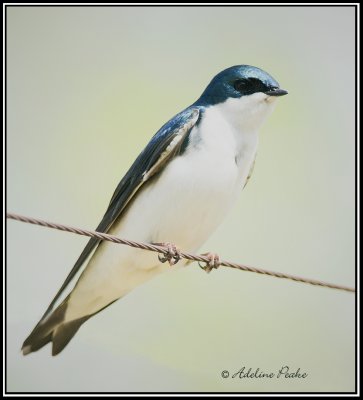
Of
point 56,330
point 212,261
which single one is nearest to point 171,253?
point 212,261

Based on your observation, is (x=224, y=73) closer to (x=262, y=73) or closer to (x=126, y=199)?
(x=262, y=73)

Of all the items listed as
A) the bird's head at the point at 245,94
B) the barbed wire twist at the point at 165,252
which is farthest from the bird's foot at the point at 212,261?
the bird's head at the point at 245,94

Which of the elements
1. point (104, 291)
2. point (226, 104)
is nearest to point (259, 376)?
point (104, 291)

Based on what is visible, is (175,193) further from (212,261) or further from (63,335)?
(63,335)

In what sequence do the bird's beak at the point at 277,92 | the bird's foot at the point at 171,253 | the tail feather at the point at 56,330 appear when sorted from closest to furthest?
1. the bird's foot at the point at 171,253
2. the bird's beak at the point at 277,92
3. the tail feather at the point at 56,330

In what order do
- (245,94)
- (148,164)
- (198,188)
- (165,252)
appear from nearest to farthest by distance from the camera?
1. (165,252)
2. (198,188)
3. (148,164)
4. (245,94)

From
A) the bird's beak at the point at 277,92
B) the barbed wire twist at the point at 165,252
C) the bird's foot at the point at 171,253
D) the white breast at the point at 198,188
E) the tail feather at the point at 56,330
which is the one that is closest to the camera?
the barbed wire twist at the point at 165,252

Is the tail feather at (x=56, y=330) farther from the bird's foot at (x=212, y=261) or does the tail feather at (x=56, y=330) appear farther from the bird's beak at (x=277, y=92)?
the bird's beak at (x=277, y=92)
